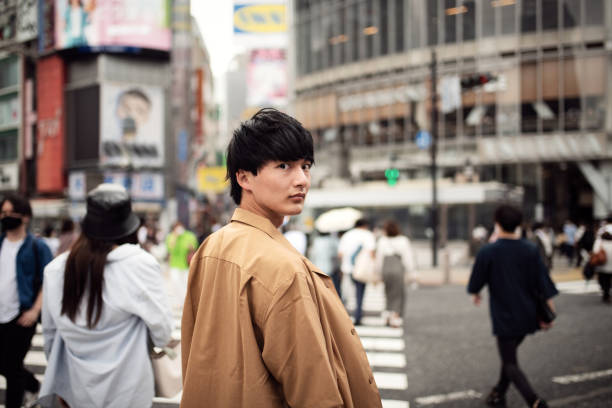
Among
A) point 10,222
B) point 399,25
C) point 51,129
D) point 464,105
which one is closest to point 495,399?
point 10,222

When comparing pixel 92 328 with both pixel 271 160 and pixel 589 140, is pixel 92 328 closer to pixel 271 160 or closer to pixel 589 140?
pixel 271 160

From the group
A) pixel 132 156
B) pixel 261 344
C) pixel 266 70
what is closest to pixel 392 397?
pixel 261 344

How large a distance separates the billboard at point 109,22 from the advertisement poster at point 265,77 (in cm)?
3282

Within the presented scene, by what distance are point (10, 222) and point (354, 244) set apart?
640cm

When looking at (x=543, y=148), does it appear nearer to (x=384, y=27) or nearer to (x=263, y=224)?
(x=384, y=27)

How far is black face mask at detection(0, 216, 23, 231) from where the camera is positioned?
13.5 ft

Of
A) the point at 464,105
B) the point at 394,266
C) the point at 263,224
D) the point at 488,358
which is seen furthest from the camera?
the point at 464,105

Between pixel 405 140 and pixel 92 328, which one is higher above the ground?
pixel 405 140

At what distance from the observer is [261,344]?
1.75 meters

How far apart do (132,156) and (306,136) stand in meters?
40.2

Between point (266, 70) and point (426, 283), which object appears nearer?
point (426, 283)

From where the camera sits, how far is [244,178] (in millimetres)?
1946

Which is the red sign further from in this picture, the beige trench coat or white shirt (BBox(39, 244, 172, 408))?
the beige trench coat

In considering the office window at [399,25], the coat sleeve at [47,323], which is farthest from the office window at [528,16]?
the coat sleeve at [47,323]
